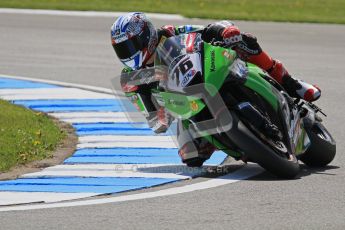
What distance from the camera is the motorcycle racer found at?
348 inches

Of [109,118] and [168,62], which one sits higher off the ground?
[168,62]

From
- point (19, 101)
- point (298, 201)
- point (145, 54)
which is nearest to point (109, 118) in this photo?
point (19, 101)

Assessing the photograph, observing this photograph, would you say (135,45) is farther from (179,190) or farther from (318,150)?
(318,150)

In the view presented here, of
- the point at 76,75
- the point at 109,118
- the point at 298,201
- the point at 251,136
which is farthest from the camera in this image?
the point at 76,75

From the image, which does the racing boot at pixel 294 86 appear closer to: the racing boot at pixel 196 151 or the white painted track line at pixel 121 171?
the racing boot at pixel 196 151

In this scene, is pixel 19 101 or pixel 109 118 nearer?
pixel 109 118

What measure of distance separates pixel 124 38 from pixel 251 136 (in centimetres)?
140

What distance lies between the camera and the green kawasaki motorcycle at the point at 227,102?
8398mm

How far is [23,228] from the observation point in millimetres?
6965

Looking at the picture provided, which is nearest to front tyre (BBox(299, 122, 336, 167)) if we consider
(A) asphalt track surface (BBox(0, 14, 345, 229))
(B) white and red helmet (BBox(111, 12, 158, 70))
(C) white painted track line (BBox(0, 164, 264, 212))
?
(A) asphalt track surface (BBox(0, 14, 345, 229))

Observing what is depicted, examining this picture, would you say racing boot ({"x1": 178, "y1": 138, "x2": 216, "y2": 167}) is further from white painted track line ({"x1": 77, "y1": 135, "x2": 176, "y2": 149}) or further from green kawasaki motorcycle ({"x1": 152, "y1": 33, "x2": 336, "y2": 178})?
white painted track line ({"x1": 77, "y1": 135, "x2": 176, "y2": 149})

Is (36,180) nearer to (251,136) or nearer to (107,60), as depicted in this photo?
(251,136)

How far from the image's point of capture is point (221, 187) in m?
8.40

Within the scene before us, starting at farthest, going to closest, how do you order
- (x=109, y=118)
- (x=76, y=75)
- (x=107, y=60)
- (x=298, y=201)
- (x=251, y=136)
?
(x=107, y=60) < (x=76, y=75) < (x=109, y=118) < (x=251, y=136) < (x=298, y=201)
